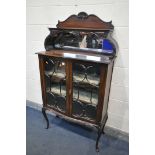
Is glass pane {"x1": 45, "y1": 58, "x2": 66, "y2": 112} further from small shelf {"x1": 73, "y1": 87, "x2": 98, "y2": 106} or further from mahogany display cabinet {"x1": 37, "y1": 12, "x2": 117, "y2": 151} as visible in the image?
small shelf {"x1": 73, "y1": 87, "x2": 98, "y2": 106}

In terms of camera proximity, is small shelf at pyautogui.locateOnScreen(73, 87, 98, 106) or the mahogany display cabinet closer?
the mahogany display cabinet

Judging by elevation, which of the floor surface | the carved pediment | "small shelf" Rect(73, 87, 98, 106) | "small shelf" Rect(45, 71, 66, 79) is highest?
the carved pediment

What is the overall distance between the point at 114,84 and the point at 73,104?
55 centimetres

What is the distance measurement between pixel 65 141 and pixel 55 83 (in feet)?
2.46

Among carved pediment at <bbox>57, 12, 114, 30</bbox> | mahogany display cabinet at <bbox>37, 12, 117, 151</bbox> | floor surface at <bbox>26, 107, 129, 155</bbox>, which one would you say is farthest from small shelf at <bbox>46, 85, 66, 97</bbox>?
carved pediment at <bbox>57, 12, 114, 30</bbox>

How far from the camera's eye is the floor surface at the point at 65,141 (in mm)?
2059

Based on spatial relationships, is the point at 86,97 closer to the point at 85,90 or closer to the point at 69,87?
the point at 85,90

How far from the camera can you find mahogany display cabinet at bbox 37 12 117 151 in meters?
1.84

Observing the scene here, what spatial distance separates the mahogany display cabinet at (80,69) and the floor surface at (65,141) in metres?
0.17

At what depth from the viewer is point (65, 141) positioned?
222 cm

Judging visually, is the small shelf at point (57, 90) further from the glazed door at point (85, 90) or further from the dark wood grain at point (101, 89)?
the dark wood grain at point (101, 89)

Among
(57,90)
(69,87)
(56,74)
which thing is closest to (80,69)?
(69,87)
